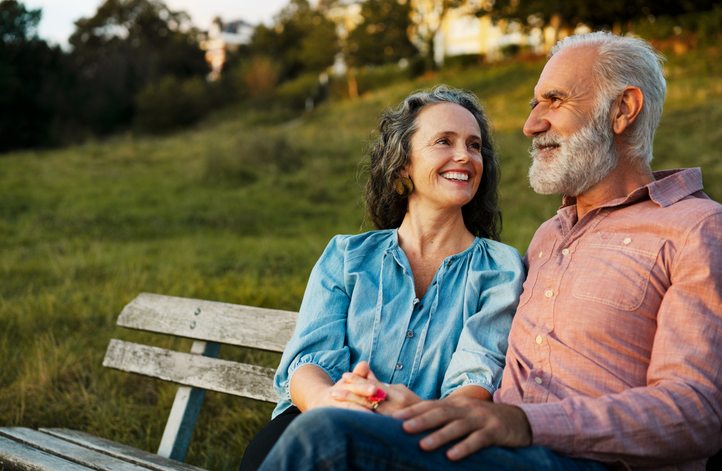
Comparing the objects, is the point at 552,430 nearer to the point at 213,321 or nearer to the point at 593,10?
the point at 213,321

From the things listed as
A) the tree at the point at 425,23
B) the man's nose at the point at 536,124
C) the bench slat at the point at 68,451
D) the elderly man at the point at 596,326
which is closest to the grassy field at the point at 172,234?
the bench slat at the point at 68,451

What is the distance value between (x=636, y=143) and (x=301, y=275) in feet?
15.3

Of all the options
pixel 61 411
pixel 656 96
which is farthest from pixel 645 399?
pixel 61 411

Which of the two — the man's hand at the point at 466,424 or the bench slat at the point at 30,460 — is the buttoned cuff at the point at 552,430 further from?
the bench slat at the point at 30,460

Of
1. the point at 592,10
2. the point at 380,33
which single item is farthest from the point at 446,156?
the point at 380,33

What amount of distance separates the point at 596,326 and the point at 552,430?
0.48 metres

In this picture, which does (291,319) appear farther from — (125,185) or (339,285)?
(125,185)

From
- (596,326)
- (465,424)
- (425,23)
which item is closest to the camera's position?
(465,424)

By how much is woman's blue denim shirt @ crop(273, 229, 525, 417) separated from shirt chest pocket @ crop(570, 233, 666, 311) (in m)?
0.34

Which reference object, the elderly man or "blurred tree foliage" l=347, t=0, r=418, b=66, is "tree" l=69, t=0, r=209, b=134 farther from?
the elderly man

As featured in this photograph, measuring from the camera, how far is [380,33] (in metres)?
45.1

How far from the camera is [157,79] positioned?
45.0 m

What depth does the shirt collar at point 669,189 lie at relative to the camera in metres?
2.23

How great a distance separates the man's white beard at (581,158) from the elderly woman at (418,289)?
0.36 m
